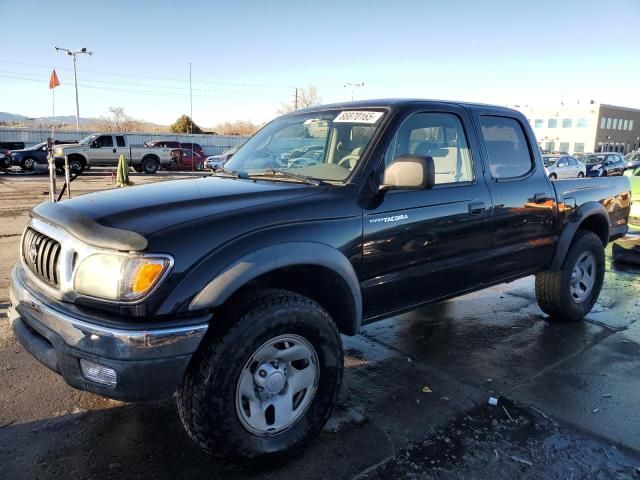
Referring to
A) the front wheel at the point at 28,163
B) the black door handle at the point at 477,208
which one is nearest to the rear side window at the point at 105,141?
the front wheel at the point at 28,163

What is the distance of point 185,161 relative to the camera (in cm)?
2783

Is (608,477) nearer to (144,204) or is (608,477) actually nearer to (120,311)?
(120,311)

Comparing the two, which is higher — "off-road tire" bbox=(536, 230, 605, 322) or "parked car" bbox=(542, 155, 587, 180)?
"parked car" bbox=(542, 155, 587, 180)

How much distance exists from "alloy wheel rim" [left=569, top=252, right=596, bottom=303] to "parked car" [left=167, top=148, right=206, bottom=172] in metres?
24.2

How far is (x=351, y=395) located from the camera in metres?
3.47

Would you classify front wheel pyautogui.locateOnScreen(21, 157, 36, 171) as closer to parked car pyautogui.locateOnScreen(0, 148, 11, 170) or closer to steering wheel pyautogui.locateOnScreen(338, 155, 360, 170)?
parked car pyautogui.locateOnScreen(0, 148, 11, 170)

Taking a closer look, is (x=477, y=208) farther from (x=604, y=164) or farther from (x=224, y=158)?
(x=604, y=164)

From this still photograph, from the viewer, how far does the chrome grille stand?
251 cm

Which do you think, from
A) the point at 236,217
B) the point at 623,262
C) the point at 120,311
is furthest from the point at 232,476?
the point at 623,262

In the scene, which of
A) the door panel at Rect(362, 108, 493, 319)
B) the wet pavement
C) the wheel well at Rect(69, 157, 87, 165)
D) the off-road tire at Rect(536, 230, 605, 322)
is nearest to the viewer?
the wet pavement

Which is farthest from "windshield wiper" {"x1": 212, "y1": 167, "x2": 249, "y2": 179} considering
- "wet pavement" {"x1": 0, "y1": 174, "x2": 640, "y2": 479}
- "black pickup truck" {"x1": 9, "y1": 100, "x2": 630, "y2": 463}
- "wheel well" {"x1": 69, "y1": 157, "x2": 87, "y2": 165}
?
"wheel well" {"x1": 69, "y1": 157, "x2": 87, "y2": 165}

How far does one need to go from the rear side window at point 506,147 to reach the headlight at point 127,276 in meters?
2.72

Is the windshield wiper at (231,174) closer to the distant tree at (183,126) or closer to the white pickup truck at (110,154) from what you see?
the white pickup truck at (110,154)

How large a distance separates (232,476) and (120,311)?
104 centimetres
